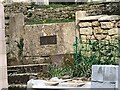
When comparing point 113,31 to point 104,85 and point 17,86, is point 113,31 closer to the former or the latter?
point 17,86

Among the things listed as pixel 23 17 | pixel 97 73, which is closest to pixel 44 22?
pixel 23 17

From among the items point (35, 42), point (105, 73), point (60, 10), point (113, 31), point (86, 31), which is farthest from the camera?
point (60, 10)

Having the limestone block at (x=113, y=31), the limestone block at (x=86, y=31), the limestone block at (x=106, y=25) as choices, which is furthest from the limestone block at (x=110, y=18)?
the limestone block at (x=86, y=31)

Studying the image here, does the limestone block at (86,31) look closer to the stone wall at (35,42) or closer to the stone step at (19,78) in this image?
the stone wall at (35,42)

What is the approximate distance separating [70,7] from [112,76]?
4.86 meters

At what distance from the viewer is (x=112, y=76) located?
4.20 meters

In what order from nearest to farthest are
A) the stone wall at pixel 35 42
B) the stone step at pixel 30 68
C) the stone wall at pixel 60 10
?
1. the stone step at pixel 30 68
2. the stone wall at pixel 35 42
3. the stone wall at pixel 60 10

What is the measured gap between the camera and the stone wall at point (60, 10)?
868cm

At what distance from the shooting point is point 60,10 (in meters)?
8.88

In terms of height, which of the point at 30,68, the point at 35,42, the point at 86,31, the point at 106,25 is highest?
the point at 106,25

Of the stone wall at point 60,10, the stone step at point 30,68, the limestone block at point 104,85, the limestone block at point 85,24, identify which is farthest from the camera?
the stone wall at point 60,10

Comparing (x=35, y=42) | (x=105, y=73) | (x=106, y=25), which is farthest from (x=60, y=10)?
(x=105, y=73)

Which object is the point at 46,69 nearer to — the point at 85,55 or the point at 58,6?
the point at 85,55

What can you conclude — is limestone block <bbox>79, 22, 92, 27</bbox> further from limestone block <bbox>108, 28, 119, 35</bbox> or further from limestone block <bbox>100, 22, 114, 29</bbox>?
limestone block <bbox>108, 28, 119, 35</bbox>
